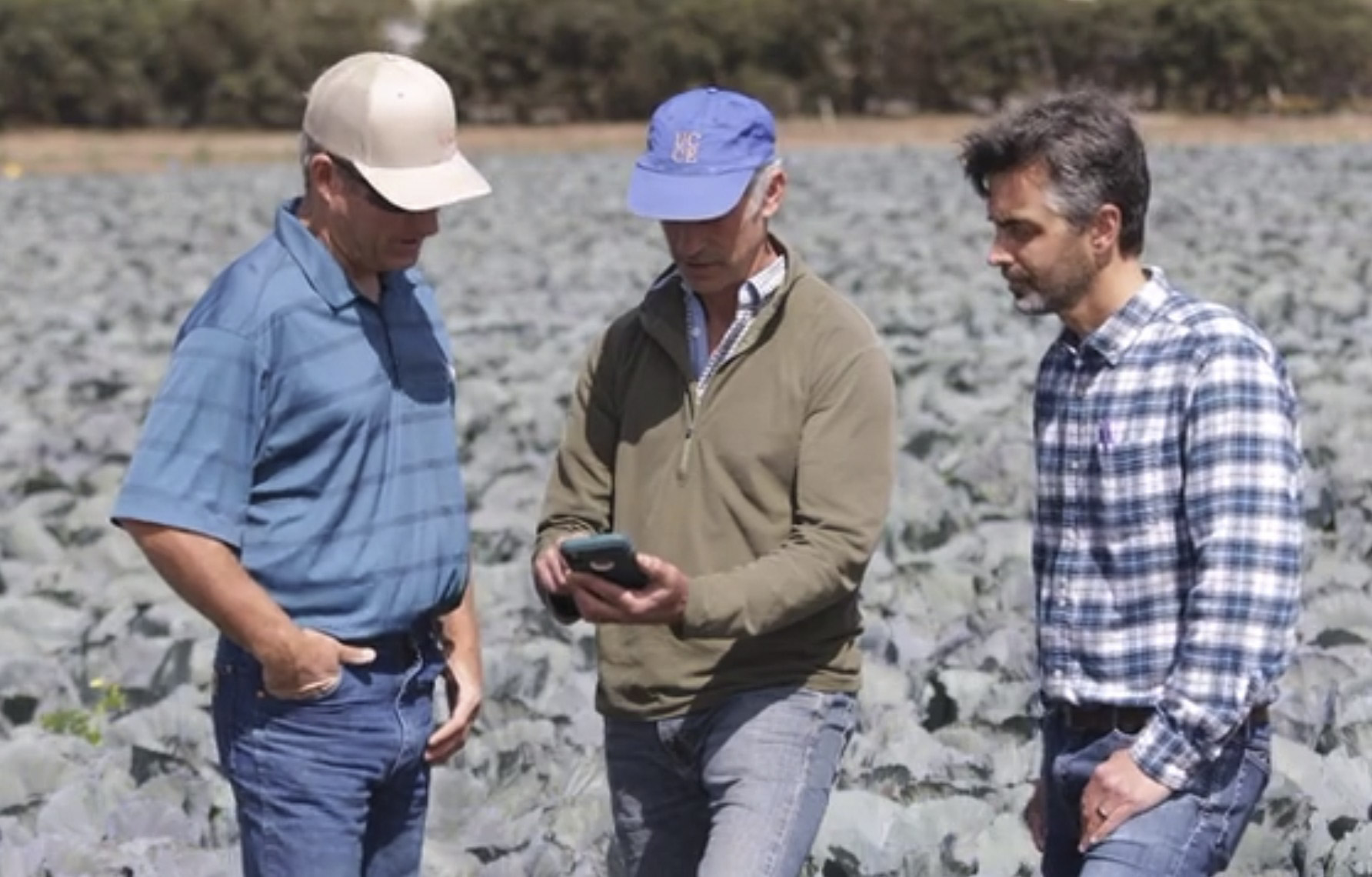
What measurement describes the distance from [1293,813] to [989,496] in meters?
3.83

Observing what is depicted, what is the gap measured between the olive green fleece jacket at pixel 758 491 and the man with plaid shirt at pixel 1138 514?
0.95ft

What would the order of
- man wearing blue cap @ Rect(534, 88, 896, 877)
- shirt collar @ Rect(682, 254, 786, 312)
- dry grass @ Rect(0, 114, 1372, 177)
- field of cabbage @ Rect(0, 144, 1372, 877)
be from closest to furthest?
man wearing blue cap @ Rect(534, 88, 896, 877), shirt collar @ Rect(682, 254, 786, 312), field of cabbage @ Rect(0, 144, 1372, 877), dry grass @ Rect(0, 114, 1372, 177)

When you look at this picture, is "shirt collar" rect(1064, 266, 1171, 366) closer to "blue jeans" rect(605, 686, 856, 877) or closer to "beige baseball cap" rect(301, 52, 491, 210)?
"blue jeans" rect(605, 686, 856, 877)

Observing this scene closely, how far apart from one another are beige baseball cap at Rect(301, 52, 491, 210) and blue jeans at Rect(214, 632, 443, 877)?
675mm

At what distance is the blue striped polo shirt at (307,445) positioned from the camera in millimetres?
3268

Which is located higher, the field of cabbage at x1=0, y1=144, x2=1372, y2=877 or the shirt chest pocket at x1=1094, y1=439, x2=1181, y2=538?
the shirt chest pocket at x1=1094, y1=439, x2=1181, y2=538

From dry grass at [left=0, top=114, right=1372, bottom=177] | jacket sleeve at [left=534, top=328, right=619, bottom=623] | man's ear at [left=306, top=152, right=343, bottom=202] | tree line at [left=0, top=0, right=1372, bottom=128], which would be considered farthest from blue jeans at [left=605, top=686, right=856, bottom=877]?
tree line at [left=0, top=0, right=1372, bottom=128]

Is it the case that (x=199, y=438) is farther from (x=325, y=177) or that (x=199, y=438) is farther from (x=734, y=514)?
(x=734, y=514)

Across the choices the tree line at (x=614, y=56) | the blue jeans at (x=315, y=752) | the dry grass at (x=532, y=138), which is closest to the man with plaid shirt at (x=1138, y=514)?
the blue jeans at (x=315, y=752)

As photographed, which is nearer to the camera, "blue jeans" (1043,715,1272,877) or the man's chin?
"blue jeans" (1043,715,1272,877)

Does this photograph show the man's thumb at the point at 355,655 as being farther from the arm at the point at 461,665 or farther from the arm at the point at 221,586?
the arm at the point at 461,665

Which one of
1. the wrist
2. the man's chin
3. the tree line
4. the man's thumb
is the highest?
the man's chin

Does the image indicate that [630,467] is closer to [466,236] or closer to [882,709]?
[882,709]

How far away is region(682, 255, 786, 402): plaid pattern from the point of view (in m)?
3.55
